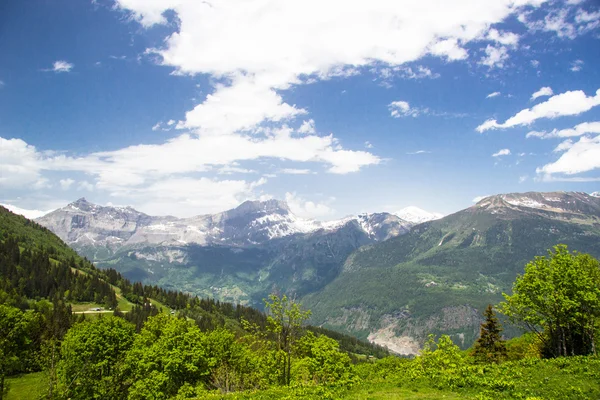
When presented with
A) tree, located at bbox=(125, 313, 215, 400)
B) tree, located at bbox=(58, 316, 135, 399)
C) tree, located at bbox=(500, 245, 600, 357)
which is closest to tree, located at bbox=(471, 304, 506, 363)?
tree, located at bbox=(500, 245, 600, 357)

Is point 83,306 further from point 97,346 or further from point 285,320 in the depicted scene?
point 285,320

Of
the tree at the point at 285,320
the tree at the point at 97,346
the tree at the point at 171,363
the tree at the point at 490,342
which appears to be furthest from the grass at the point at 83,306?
the tree at the point at 490,342

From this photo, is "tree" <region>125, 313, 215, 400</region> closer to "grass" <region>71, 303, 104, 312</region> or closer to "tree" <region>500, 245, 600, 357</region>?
"tree" <region>500, 245, 600, 357</region>

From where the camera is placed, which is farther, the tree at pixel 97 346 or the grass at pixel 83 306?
the grass at pixel 83 306

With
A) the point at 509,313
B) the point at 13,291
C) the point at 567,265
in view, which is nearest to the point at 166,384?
the point at 509,313

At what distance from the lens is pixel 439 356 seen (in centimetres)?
5391

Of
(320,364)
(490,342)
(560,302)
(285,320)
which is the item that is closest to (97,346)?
(285,320)

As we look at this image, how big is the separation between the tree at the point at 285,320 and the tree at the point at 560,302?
3005 centimetres

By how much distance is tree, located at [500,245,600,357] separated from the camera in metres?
43.4

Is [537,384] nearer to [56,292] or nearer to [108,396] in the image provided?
[108,396]

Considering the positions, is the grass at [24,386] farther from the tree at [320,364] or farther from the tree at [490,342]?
the tree at [490,342]

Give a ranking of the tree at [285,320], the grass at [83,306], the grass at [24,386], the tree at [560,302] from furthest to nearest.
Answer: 1. the grass at [83,306]
2. the grass at [24,386]
3. the tree at [285,320]
4. the tree at [560,302]

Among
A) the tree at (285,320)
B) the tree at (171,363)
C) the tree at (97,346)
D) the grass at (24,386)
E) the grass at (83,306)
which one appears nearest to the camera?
the tree at (285,320)

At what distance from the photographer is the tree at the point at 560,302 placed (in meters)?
43.4
